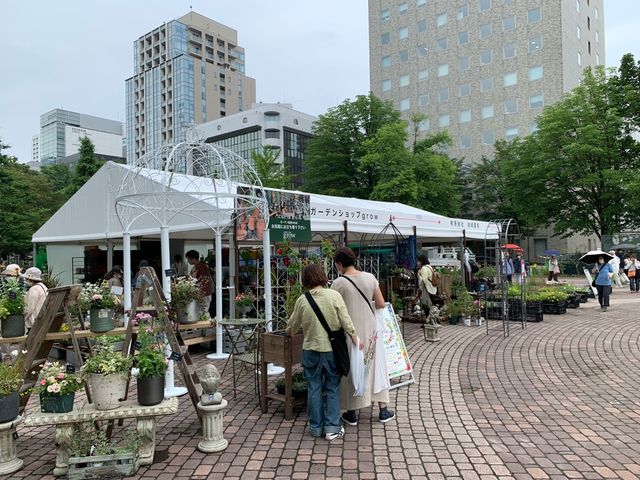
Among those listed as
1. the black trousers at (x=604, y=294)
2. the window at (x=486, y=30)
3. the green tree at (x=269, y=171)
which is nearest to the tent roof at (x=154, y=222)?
the black trousers at (x=604, y=294)

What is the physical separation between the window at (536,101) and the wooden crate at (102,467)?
43.4 meters

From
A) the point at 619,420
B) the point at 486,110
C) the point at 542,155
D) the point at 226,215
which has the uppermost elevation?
the point at 486,110

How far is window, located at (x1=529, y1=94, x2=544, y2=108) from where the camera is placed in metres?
40.0

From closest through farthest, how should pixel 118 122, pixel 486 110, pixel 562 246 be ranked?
pixel 562 246
pixel 486 110
pixel 118 122

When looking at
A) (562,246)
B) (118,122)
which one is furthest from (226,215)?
(118,122)

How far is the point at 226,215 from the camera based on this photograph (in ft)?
25.5

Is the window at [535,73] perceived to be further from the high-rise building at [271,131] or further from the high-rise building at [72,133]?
the high-rise building at [72,133]

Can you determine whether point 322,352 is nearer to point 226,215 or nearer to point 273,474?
point 273,474

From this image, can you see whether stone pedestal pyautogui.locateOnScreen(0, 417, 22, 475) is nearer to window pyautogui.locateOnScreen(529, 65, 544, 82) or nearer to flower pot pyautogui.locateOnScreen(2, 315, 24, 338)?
flower pot pyautogui.locateOnScreen(2, 315, 24, 338)

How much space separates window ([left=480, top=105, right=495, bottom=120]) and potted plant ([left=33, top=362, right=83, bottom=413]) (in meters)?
44.2

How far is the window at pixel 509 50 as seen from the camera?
41.8m

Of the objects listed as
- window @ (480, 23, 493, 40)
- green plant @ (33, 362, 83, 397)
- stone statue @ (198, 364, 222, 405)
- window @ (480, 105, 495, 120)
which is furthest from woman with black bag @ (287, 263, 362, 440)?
window @ (480, 23, 493, 40)

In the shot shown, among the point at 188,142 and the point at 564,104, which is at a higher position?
the point at 564,104

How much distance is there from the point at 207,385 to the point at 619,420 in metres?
3.75
